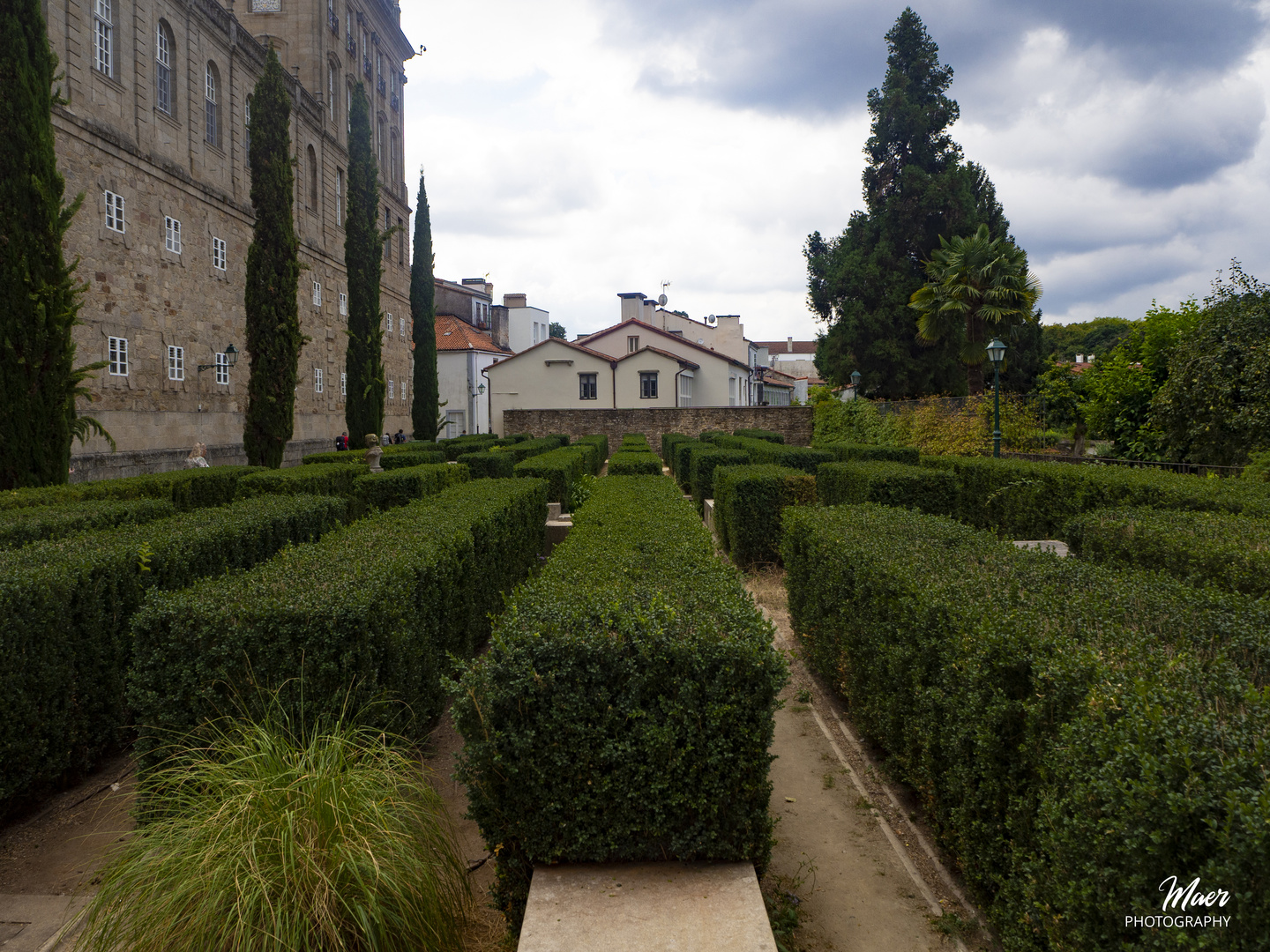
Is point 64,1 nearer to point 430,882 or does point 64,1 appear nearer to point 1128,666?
point 430,882

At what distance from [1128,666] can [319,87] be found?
133 ft

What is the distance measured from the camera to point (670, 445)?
29.9 metres

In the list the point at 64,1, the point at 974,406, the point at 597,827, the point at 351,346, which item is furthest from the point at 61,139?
the point at 974,406

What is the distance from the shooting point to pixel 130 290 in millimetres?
20438

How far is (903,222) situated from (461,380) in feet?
100

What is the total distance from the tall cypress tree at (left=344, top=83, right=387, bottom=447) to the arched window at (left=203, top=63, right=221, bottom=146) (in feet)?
15.0

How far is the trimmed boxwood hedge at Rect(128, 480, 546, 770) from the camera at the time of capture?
3.69m

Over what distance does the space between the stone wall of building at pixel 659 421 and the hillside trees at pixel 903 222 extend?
11.8 feet

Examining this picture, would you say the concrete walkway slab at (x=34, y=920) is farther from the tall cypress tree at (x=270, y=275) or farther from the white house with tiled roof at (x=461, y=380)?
the white house with tiled roof at (x=461, y=380)

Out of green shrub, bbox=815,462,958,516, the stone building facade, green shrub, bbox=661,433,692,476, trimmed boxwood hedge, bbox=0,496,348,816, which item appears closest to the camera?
trimmed boxwood hedge, bbox=0,496,348,816

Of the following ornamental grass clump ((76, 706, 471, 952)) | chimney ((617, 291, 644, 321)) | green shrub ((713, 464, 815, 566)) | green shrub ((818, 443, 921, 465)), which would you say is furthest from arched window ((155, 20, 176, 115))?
chimney ((617, 291, 644, 321))

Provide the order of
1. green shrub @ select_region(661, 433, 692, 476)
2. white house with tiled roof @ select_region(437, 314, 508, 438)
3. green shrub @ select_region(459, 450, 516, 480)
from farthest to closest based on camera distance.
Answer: white house with tiled roof @ select_region(437, 314, 508, 438), green shrub @ select_region(661, 433, 692, 476), green shrub @ select_region(459, 450, 516, 480)

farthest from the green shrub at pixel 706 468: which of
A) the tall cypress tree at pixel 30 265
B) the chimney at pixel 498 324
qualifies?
the chimney at pixel 498 324

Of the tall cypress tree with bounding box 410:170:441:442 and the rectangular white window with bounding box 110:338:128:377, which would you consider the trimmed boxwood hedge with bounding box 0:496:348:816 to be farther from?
the tall cypress tree with bounding box 410:170:441:442
